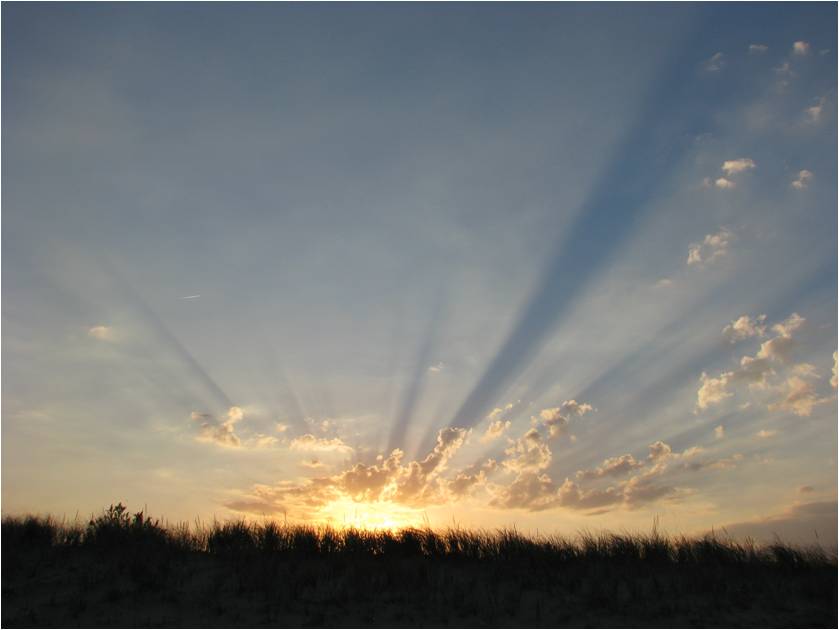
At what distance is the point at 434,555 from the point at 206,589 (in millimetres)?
6986

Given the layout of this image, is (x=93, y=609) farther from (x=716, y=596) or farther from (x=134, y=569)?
(x=716, y=596)

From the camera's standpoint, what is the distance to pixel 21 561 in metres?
17.4

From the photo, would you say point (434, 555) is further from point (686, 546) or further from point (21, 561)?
point (21, 561)

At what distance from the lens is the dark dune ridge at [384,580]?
1427 centimetres

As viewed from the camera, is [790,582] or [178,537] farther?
[178,537]

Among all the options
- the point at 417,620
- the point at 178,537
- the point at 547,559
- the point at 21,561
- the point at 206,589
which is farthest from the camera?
the point at 178,537

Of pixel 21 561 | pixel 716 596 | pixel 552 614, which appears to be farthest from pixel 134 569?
pixel 716 596

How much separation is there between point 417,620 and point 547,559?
19.3ft

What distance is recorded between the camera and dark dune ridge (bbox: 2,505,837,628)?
46.8 feet

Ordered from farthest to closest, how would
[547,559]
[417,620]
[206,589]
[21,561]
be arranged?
[547,559]
[21,561]
[206,589]
[417,620]

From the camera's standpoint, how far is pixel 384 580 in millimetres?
16625

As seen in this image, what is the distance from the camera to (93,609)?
14.6 metres

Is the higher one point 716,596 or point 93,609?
point 93,609

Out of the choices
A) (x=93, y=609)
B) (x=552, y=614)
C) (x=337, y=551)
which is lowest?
A: (x=552, y=614)
